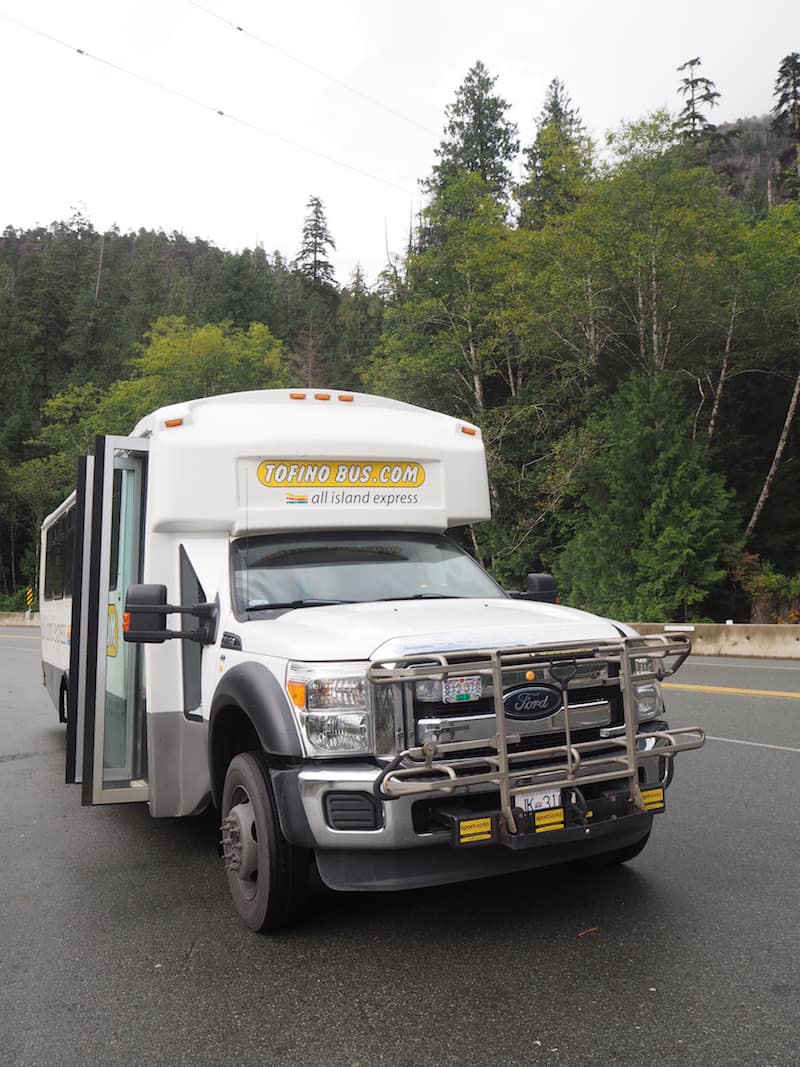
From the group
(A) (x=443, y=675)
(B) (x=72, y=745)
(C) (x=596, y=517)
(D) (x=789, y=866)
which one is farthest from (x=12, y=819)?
(C) (x=596, y=517)

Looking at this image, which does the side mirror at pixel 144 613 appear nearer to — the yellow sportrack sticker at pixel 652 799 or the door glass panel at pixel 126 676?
the door glass panel at pixel 126 676

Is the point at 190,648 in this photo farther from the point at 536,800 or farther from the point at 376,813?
the point at 536,800

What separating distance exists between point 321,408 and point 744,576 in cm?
2218

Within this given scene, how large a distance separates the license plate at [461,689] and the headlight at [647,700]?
979mm

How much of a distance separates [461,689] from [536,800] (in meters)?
0.57

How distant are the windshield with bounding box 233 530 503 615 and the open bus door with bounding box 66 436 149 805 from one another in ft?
3.25

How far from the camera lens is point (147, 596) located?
4.96 metres

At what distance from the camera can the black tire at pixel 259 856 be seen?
4270mm

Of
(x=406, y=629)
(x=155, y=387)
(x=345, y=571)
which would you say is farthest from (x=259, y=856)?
(x=155, y=387)

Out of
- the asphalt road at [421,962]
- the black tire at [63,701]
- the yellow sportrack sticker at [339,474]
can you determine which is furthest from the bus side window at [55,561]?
the yellow sportrack sticker at [339,474]

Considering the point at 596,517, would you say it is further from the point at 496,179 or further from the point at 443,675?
the point at 496,179

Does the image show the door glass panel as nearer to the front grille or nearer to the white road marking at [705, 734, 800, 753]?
the front grille

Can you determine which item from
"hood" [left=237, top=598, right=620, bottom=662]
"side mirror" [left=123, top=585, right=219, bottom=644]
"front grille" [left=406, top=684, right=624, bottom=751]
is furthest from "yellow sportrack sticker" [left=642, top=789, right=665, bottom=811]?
"side mirror" [left=123, top=585, right=219, bottom=644]

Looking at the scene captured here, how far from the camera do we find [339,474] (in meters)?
5.80
